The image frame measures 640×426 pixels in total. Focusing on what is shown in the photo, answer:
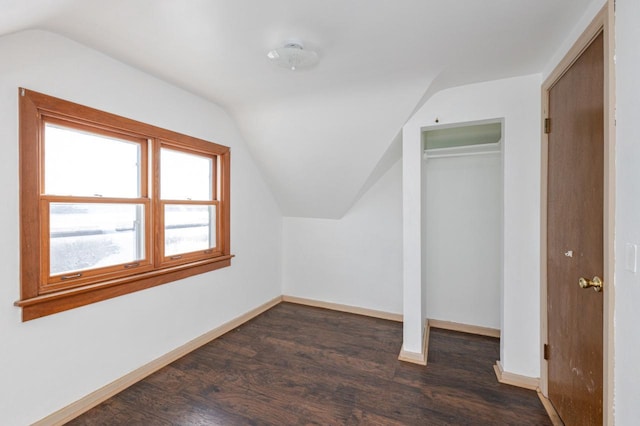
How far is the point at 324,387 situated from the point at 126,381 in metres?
1.46

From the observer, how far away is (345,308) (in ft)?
12.1

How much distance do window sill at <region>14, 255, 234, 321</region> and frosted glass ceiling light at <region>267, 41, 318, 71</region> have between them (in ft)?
6.22

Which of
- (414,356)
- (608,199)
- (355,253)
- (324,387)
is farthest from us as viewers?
(355,253)

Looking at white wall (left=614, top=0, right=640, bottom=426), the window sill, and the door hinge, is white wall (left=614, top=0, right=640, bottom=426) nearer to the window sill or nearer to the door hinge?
the door hinge

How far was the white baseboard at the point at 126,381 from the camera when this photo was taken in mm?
1746

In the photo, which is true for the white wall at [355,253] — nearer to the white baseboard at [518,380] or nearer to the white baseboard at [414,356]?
the white baseboard at [414,356]

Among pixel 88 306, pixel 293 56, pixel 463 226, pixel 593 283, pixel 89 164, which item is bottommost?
pixel 88 306

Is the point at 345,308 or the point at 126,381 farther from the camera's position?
the point at 345,308

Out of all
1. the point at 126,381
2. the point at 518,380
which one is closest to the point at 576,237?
the point at 518,380

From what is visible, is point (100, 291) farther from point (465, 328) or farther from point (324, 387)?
point (465, 328)

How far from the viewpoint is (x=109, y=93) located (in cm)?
202

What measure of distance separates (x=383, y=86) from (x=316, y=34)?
2.83ft

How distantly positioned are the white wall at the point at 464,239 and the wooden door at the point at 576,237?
1030 mm

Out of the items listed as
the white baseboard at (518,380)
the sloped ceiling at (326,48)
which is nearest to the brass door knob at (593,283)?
the white baseboard at (518,380)
